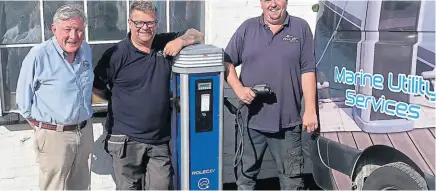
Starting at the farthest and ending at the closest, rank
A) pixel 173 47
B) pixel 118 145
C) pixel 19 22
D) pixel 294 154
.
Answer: pixel 19 22, pixel 294 154, pixel 118 145, pixel 173 47

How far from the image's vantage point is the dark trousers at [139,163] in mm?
3729

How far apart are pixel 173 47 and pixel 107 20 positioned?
1.01 m

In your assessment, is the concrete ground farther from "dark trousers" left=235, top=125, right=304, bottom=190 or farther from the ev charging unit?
"dark trousers" left=235, top=125, right=304, bottom=190

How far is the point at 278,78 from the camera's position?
12.5 feet

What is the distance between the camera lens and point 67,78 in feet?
11.4

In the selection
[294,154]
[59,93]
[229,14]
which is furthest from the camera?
[229,14]

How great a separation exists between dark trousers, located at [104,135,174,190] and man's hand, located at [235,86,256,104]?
58cm

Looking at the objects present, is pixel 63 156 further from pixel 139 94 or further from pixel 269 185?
pixel 269 185

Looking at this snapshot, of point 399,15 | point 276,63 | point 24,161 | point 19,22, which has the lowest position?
point 24,161

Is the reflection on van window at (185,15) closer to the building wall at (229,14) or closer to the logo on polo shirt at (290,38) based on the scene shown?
the building wall at (229,14)

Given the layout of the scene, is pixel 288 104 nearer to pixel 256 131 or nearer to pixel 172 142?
pixel 256 131

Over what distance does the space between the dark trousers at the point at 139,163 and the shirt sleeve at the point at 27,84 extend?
1.85ft

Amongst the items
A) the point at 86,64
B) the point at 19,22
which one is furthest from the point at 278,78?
the point at 19,22

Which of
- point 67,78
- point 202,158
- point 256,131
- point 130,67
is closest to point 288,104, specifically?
point 256,131
